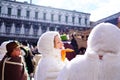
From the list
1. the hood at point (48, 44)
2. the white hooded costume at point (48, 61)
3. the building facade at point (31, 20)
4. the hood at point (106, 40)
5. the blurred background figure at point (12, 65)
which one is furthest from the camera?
the building facade at point (31, 20)

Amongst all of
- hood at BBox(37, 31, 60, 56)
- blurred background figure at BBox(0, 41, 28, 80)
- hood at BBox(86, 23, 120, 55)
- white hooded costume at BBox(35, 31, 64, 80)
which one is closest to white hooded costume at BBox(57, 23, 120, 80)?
hood at BBox(86, 23, 120, 55)

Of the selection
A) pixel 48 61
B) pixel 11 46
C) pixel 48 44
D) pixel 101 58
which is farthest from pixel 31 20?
pixel 101 58

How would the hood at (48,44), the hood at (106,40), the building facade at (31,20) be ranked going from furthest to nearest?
the building facade at (31,20), the hood at (48,44), the hood at (106,40)

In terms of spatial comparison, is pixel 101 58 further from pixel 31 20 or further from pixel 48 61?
pixel 31 20

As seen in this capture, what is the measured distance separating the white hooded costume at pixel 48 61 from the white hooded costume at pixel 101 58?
4.85 ft

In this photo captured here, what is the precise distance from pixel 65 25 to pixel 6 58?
4497cm

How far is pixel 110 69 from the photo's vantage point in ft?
7.11

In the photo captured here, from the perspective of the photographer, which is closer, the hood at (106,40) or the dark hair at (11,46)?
the hood at (106,40)

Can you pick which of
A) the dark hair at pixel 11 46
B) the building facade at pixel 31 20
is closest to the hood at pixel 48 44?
the dark hair at pixel 11 46

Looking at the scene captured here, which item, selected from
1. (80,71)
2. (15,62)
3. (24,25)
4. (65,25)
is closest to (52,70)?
(15,62)

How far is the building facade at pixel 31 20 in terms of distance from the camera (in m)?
43.2

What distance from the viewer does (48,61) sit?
150 inches

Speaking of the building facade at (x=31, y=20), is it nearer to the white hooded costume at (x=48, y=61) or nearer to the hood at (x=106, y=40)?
the white hooded costume at (x=48, y=61)

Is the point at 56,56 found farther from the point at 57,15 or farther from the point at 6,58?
the point at 57,15
